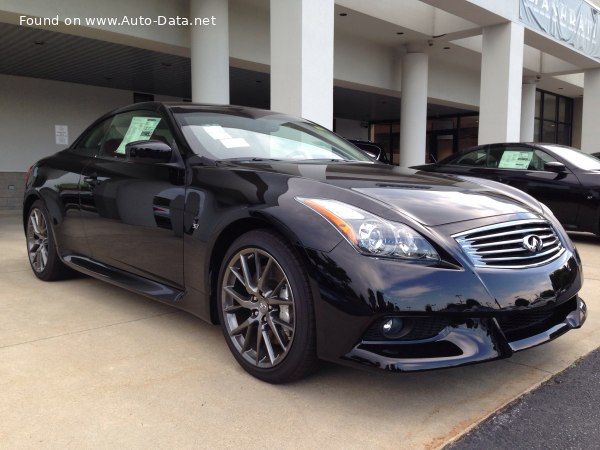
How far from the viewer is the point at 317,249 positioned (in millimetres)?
2184

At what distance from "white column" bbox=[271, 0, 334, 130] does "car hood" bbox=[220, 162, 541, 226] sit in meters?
4.17

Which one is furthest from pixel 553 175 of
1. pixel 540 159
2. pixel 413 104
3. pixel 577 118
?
pixel 577 118

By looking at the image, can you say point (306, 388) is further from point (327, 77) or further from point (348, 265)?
point (327, 77)

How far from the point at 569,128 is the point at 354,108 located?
1130 cm

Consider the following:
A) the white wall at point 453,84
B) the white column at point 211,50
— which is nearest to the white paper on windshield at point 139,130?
the white column at point 211,50

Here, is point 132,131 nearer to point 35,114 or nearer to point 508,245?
point 508,245

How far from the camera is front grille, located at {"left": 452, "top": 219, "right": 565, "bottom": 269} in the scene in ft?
7.30

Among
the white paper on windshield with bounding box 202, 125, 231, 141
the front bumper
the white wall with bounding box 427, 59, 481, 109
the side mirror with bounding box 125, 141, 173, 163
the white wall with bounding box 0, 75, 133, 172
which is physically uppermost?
the white wall with bounding box 427, 59, 481, 109

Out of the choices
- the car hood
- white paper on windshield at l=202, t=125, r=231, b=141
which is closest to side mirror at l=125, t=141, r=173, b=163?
white paper on windshield at l=202, t=125, r=231, b=141

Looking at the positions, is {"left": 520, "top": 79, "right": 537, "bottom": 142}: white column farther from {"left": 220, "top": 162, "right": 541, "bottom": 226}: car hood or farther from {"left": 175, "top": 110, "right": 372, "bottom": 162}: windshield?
{"left": 220, "top": 162, "right": 541, "bottom": 226}: car hood

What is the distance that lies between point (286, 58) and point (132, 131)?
397cm

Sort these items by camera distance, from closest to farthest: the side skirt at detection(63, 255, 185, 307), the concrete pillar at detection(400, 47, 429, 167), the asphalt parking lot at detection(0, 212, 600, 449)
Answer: the asphalt parking lot at detection(0, 212, 600, 449) → the side skirt at detection(63, 255, 185, 307) → the concrete pillar at detection(400, 47, 429, 167)

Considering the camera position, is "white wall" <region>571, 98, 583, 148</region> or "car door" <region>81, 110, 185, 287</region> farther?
"white wall" <region>571, 98, 583, 148</region>

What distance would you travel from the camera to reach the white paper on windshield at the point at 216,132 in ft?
10.4
